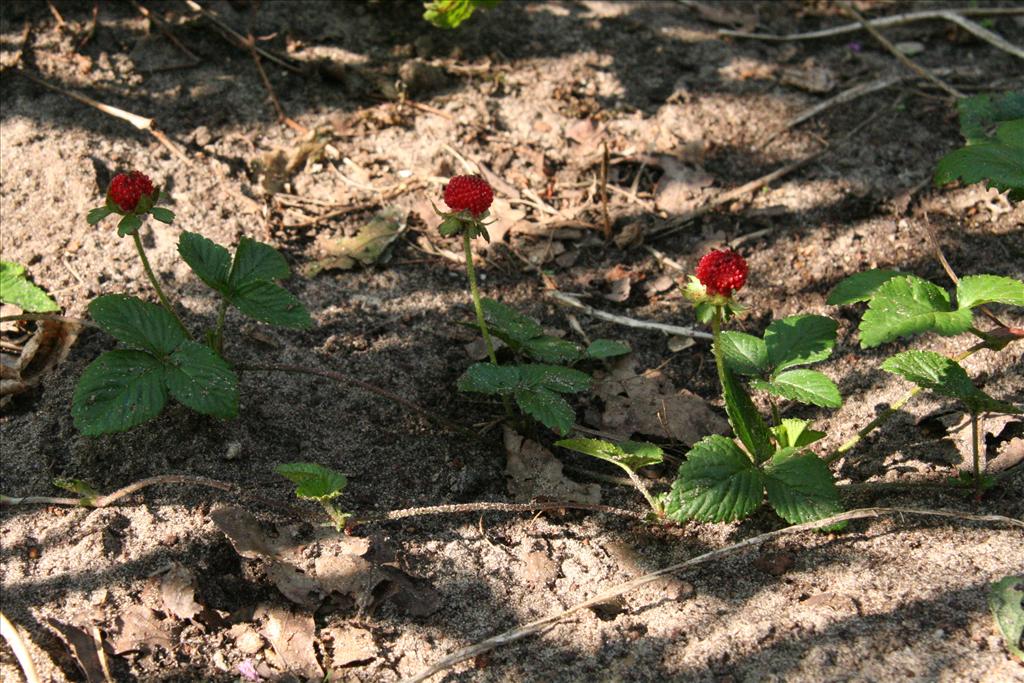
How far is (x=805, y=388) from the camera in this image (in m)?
2.17

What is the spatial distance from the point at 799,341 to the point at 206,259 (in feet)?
4.87

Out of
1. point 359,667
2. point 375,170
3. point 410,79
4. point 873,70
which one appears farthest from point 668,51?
point 359,667

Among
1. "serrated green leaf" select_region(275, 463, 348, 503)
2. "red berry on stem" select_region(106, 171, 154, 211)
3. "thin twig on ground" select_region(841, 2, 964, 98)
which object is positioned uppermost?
"thin twig on ground" select_region(841, 2, 964, 98)

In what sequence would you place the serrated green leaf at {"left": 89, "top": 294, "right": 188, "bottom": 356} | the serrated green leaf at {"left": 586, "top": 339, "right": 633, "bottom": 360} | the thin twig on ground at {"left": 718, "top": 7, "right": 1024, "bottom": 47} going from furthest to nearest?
the thin twig on ground at {"left": 718, "top": 7, "right": 1024, "bottom": 47}, the serrated green leaf at {"left": 586, "top": 339, "right": 633, "bottom": 360}, the serrated green leaf at {"left": 89, "top": 294, "right": 188, "bottom": 356}

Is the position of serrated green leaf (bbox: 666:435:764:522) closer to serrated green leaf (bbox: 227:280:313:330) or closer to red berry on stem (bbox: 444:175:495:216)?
red berry on stem (bbox: 444:175:495:216)

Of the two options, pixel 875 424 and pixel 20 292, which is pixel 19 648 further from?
pixel 875 424

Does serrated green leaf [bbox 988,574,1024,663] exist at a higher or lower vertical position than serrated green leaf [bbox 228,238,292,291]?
lower

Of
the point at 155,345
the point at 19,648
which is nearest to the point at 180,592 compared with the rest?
the point at 19,648

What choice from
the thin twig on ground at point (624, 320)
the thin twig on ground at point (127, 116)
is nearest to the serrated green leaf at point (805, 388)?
the thin twig on ground at point (624, 320)

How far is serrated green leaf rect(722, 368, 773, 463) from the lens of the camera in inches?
83.6

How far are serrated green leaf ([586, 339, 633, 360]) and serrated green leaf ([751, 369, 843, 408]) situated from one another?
1.41 feet

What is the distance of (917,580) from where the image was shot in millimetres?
1990

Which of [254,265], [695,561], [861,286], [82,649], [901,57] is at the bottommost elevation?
[82,649]

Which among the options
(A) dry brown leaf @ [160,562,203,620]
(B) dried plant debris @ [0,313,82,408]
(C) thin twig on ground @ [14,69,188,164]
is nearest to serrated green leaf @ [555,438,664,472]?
(A) dry brown leaf @ [160,562,203,620]
